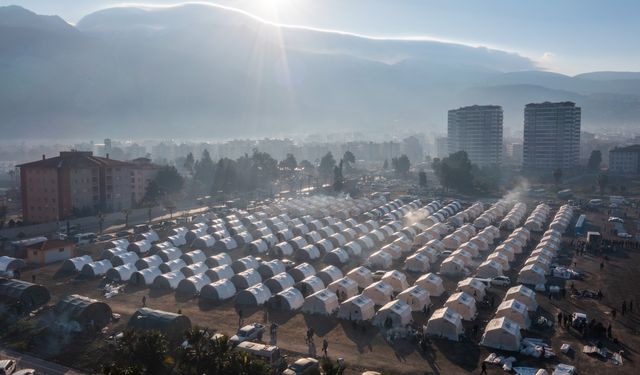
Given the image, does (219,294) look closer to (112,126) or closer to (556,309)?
(556,309)

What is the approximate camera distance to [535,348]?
14.2 meters

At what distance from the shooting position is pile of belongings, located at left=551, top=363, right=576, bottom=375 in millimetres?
12746

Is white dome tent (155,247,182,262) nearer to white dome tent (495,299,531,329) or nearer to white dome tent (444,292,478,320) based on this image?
white dome tent (444,292,478,320)

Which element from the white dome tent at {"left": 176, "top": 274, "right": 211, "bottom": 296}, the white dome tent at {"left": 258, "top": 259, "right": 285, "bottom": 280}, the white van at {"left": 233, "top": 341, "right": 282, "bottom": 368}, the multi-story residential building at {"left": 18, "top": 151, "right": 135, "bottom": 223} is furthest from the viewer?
the multi-story residential building at {"left": 18, "top": 151, "right": 135, "bottom": 223}

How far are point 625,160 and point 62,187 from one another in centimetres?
6372

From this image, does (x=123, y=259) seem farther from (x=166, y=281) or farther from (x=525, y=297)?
(x=525, y=297)

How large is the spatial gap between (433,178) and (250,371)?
6001 cm

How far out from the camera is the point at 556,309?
17.8 meters

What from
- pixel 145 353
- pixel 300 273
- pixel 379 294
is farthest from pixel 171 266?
pixel 145 353

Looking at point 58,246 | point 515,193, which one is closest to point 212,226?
point 58,246

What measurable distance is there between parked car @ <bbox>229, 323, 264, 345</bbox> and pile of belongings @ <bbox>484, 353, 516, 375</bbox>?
614 centimetres

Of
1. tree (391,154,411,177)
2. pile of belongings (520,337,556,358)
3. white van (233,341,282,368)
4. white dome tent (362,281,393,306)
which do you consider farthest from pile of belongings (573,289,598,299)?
tree (391,154,411,177)

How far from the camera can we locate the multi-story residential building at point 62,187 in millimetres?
34906

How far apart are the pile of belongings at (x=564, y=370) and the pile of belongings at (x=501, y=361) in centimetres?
103
